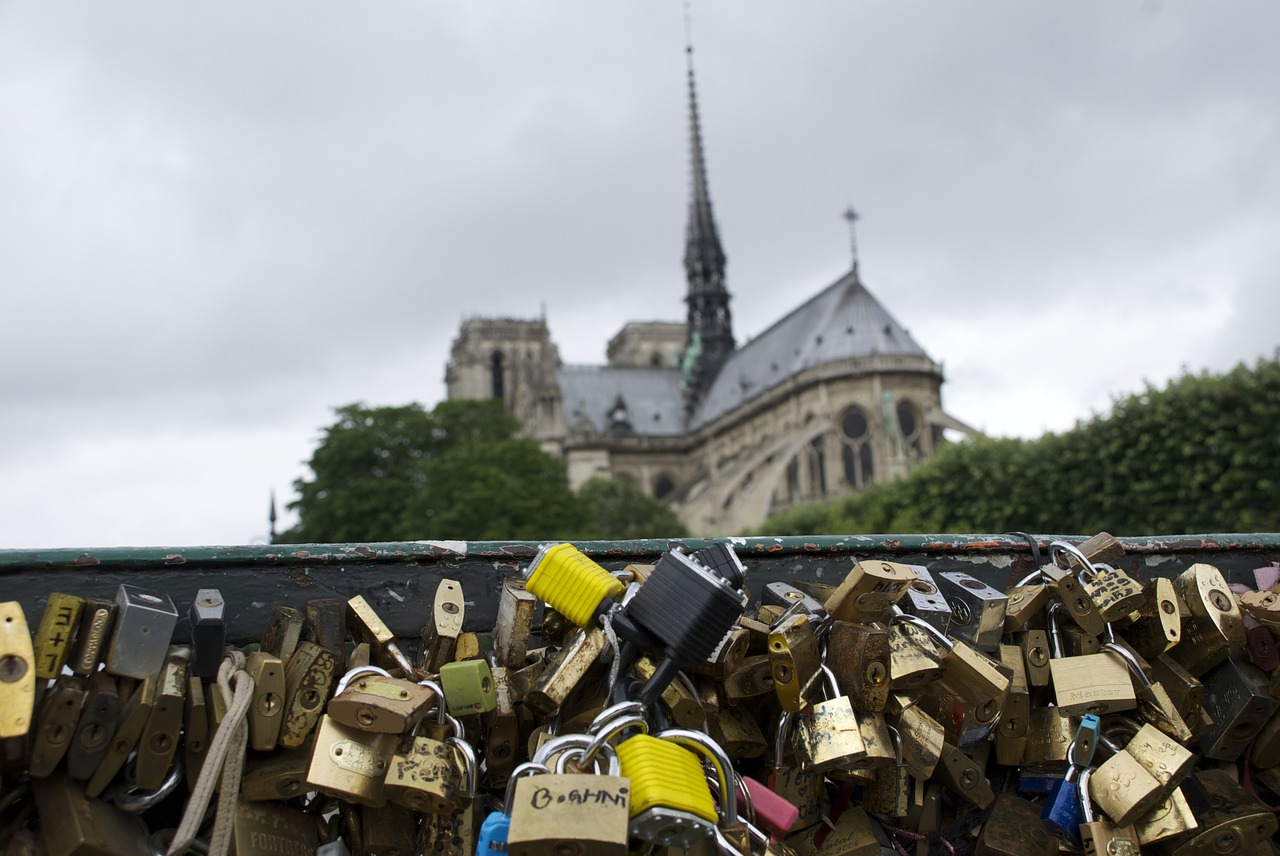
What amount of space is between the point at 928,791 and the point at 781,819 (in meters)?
0.78

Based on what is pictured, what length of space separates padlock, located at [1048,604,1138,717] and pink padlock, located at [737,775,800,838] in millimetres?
1034

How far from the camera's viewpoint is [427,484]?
50.4 meters

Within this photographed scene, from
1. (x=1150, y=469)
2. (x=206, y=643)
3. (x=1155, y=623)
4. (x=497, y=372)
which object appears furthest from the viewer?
(x=497, y=372)

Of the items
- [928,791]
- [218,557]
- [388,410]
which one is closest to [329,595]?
[218,557]

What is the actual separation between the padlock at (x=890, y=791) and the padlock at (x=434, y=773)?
114 centimetres

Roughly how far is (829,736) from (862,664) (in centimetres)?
21

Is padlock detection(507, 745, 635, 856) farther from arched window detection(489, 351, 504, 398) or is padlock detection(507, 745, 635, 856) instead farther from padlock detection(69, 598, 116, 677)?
arched window detection(489, 351, 504, 398)

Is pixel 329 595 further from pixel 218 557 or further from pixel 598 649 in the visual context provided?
pixel 598 649

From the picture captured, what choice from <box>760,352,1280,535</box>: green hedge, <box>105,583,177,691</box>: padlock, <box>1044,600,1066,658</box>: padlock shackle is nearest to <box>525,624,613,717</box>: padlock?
<box>105,583,177,691</box>: padlock

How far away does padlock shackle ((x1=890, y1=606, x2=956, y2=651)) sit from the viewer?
11.1 ft

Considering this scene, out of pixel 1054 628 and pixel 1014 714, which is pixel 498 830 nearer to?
pixel 1014 714

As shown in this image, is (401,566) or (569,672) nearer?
(569,672)

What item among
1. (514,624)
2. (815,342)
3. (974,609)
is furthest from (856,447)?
(514,624)

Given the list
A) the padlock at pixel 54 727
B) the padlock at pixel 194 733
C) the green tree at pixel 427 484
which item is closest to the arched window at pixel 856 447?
the green tree at pixel 427 484
